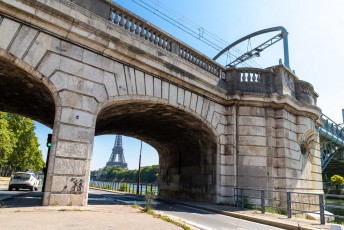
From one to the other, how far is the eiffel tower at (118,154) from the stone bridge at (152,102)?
5981 inches

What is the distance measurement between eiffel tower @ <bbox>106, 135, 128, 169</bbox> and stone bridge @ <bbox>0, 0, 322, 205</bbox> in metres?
152

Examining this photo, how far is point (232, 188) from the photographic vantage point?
13.7 m

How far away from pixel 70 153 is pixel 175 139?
1010 cm

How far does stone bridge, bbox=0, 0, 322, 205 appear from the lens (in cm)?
820

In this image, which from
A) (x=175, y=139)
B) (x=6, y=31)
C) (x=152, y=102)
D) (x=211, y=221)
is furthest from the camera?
(x=175, y=139)

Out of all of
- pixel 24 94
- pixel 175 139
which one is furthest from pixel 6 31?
pixel 175 139

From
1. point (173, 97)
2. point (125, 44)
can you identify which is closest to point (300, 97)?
point (173, 97)

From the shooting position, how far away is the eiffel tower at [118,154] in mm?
168250

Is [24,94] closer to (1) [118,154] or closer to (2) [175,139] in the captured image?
(2) [175,139]

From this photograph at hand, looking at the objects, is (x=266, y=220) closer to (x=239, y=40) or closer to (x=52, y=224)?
A: (x=52, y=224)

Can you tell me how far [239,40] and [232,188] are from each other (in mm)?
13234

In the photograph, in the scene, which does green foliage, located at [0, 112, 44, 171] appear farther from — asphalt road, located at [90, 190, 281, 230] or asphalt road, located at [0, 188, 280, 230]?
asphalt road, located at [90, 190, 281, 230]

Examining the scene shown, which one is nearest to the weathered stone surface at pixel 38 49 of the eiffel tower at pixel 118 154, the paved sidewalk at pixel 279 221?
the paved sidewalk at pixel 279 221

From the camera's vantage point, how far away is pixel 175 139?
17.8 metres
